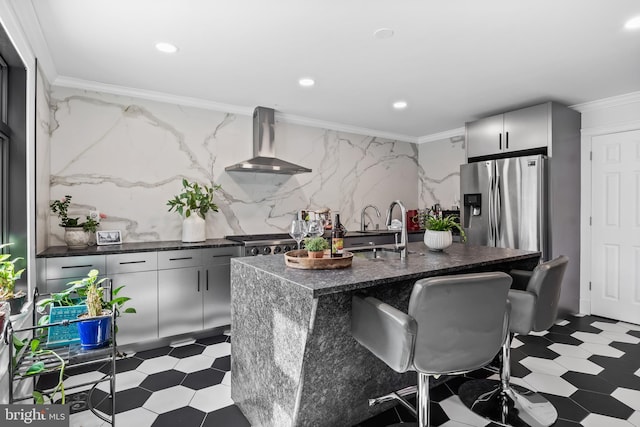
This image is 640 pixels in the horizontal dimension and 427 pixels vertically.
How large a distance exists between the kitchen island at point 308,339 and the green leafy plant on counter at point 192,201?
5.59 ft

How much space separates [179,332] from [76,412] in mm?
1127

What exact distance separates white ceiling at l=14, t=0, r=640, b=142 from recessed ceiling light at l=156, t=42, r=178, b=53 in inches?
2.8

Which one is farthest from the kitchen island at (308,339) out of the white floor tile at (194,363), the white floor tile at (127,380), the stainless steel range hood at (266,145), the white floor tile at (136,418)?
the stainless steel range hood at (266,145)

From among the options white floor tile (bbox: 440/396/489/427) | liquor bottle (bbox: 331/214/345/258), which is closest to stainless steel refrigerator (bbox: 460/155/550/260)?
white floor tile (bbox: 440/396/489/427)

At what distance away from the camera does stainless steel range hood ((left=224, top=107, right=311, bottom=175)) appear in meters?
3.94

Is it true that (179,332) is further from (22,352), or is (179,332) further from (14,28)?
(14,28)

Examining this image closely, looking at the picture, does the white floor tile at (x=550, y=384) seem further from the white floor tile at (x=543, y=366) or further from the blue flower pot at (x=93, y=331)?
the blue flower pot at (x=93, y=331)

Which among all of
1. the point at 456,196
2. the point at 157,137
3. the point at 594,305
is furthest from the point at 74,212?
the point at 594,305

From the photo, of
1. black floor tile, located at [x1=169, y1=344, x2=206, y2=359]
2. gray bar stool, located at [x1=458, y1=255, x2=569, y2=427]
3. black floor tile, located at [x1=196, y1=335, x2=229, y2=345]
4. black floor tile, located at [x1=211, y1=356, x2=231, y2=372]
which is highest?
gray bar stool, located at [x1=458, y1=255, x2=569, y2=427]

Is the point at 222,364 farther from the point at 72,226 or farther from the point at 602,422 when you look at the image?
the point at 602,422

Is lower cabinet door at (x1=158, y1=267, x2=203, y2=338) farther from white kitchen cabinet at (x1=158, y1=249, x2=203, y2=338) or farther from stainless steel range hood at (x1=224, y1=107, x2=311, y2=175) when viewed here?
stainless steel range hood at (x1=224, y1=107, x2=311, y2=175)

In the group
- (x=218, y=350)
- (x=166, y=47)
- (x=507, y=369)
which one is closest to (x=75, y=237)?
(x=218, y=350)

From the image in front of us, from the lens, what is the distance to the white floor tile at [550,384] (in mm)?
2301

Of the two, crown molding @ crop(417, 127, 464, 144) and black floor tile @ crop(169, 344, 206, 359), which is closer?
black floor tile @ crop(169, 344, 206, 359)
